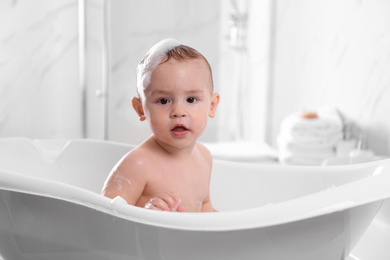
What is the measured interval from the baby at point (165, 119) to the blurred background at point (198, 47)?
115 centimetres

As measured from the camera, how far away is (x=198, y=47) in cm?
299

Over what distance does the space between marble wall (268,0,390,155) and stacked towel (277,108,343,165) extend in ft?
0.39

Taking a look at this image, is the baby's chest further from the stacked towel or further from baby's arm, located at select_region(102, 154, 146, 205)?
the stacked towel

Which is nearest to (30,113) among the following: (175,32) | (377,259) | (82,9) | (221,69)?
(82,9)

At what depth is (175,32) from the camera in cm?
291

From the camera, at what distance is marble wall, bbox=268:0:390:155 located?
1.94m

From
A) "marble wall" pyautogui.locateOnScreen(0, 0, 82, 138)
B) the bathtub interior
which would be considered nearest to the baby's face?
the bathtub interior

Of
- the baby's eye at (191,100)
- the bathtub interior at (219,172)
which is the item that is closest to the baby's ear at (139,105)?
the baby's eye at (191,100)

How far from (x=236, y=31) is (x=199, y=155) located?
189cm

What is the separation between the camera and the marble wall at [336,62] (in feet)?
6.37

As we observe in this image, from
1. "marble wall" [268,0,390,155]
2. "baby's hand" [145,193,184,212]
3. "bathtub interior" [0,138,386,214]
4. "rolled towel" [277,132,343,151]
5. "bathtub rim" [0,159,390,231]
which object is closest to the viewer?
"bathtub rim" [0,159,390,231]

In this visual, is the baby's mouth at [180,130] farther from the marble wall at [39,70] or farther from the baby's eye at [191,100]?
the marble wall at [39,70]

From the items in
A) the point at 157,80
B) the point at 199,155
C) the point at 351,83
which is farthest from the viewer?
the point at 351,83

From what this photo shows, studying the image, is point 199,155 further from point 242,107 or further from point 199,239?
point 242,107
